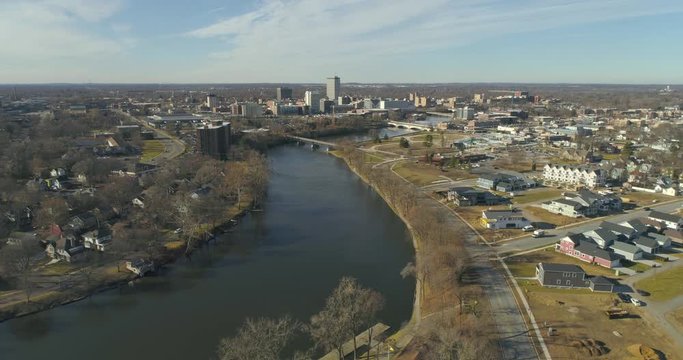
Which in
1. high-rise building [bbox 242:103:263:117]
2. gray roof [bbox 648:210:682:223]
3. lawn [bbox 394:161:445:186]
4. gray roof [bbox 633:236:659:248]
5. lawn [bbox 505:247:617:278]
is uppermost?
high-rise building [bbox 242:103:263:117]

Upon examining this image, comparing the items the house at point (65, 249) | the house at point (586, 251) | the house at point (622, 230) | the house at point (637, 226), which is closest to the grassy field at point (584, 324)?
the house at point (586, 251)

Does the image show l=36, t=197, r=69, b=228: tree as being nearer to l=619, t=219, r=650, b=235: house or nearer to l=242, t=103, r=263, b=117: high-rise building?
l=619, t=219, r=650, b=235: house

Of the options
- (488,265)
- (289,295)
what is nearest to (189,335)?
(289,295)

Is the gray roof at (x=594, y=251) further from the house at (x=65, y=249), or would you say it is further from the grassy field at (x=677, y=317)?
the house at (x=65, y=249)

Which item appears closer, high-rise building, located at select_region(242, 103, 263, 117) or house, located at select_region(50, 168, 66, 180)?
house, located at select_region(50, 168, 66, 180)

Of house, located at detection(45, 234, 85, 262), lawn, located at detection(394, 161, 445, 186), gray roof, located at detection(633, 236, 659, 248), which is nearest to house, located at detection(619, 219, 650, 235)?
gray roof, located at detection(633, 236, 659, 248)

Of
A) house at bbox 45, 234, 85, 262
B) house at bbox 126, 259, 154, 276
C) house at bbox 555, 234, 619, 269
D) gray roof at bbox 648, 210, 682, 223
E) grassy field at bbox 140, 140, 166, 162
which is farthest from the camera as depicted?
grassy field at bbox 140, 140, 166, 162
